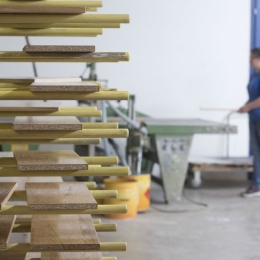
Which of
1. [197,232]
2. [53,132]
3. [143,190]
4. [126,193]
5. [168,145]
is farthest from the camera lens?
[168,145]

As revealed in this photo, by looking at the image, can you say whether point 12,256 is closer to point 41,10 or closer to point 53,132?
point 53,132

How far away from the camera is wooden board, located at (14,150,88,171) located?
195 cm

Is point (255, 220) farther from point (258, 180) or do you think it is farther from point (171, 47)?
point (171, 47)

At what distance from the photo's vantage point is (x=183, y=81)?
767cm

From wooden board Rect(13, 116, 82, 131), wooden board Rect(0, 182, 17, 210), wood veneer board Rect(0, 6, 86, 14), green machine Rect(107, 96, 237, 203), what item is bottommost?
green machine Rect(107, 96, 237, 203)

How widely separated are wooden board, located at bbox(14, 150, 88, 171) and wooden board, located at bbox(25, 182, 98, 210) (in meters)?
0.09

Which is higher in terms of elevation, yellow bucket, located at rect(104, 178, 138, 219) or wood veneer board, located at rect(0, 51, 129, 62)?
wood veneer board, located at rect(0, 51, 129, 62)

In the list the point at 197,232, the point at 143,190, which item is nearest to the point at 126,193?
the point at 143,190

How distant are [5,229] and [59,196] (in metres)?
0.19

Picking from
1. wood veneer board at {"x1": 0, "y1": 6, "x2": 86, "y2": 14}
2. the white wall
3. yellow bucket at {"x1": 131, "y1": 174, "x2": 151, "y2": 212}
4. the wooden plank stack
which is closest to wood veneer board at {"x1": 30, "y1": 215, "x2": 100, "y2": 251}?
the wooden plank stack

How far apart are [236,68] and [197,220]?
9.21 ft

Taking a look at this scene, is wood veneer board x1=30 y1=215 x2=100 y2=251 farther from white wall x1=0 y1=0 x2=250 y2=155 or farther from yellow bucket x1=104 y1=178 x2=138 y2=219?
white wall x1=0 y1=0 x2=250 y2=155

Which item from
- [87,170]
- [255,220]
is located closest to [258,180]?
[255,220]

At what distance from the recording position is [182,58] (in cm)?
765
